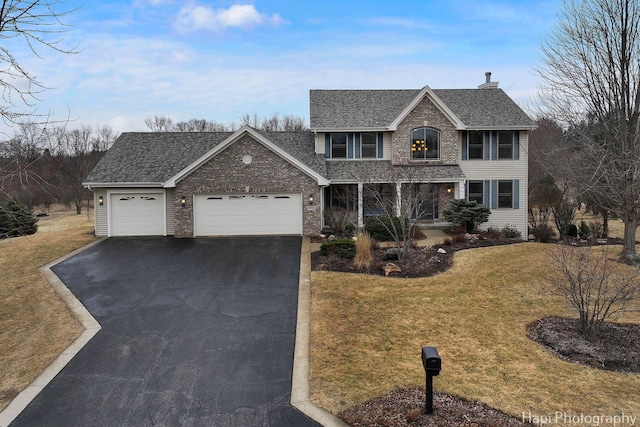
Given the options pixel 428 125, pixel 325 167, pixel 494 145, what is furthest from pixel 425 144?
pixel 325 167

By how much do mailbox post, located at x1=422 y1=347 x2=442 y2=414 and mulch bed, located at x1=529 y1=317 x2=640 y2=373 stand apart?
3184 mm

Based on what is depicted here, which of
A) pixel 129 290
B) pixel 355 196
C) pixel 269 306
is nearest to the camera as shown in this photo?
pixel 269 306

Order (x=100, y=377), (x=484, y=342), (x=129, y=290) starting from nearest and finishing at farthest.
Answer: (x=100, y=377)
(x=484, y=342)
(x=129, y=290)

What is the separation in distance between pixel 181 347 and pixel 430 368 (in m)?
4.64

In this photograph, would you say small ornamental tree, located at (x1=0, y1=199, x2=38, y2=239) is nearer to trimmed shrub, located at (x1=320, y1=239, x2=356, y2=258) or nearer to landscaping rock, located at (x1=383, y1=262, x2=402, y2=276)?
trimmed shrub, located at (x1=320, y1=239, x2=356, y2=258)

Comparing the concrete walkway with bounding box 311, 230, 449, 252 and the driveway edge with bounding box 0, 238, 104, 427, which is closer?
the driveway edge with bounding box 0, 238, 104, 427

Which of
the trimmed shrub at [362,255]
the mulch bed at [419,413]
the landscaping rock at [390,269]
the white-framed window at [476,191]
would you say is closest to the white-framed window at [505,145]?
the white-framed window at [476,191]

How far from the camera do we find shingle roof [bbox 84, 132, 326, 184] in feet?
60.8

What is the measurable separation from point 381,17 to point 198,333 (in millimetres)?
16411

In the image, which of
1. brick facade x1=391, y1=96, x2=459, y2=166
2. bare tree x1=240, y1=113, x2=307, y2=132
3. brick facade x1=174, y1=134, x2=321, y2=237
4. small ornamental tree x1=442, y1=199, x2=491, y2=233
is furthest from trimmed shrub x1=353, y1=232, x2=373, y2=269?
Result: bare tree x1=240, y1=113, x2=307, y2=132

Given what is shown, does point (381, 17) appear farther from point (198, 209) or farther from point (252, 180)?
point (198, 209)

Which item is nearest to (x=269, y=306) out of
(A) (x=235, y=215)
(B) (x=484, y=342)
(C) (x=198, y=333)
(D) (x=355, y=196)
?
(C) (x=198, y=333)

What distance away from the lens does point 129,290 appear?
A: 1092 cm

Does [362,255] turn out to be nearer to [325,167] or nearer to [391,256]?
[391,256]
